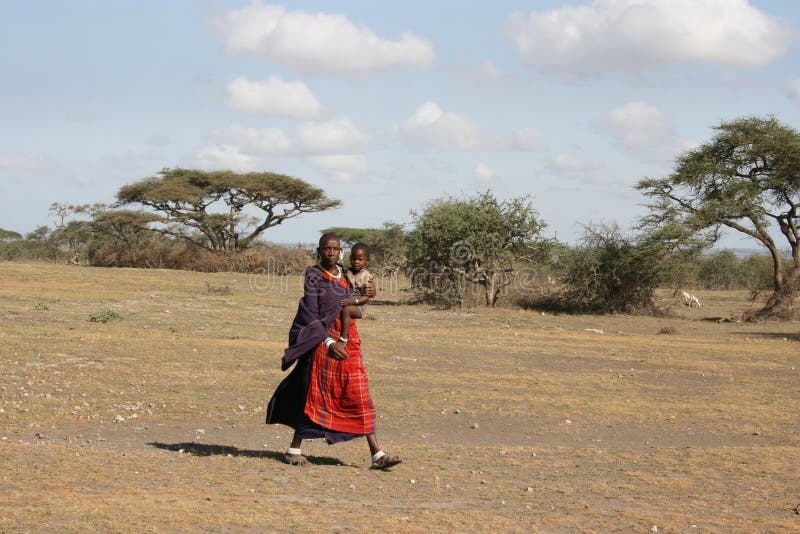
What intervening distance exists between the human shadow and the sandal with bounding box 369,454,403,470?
478mm

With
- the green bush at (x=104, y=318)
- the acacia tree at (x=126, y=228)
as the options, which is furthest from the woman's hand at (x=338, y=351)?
the acacia tree at (x=126, y=228)

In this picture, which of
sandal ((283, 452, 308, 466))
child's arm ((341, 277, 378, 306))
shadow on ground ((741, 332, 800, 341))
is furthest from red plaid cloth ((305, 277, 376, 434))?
shadow on ground ((741, 332, 800, 341))

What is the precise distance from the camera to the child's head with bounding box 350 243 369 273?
7.34 m

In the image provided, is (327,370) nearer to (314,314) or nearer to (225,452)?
(314,314)

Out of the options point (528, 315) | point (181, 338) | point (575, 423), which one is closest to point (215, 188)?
point (528, 315)

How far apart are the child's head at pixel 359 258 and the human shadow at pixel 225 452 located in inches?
63.5

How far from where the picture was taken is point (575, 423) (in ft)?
32.1

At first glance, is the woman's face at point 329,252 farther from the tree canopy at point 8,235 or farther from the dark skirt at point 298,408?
the tree canopy at point 8,235

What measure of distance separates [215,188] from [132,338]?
104 feet

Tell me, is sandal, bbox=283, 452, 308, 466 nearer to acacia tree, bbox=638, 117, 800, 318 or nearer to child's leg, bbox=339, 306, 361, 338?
child's leg, bbox=339, 306, 361, 338

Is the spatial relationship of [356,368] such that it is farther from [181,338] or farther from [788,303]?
[788,303]

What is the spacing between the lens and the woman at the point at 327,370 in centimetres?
713

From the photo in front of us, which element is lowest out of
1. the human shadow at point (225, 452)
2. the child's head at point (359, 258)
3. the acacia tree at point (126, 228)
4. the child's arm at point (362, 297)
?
the human shadow at point (225, 452)

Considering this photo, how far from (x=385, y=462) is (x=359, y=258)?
1617 millimetres
